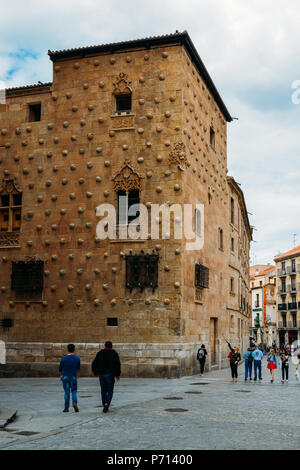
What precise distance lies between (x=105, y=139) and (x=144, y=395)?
1165 cm

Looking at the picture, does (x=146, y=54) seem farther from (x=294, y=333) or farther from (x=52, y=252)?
(x=294, y=333)

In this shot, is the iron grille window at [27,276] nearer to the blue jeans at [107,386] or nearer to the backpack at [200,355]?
the backpack at [200,355]

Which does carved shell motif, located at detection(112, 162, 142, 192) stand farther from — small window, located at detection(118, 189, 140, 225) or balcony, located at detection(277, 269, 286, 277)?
balcony, located at detection(277, 269, 286, 277)

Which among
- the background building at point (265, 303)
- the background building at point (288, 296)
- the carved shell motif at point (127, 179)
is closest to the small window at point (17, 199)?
the carved shell motif at point (127, 179)

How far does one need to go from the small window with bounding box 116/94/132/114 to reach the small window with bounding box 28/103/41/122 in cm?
392

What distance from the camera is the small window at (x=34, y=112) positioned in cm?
2478

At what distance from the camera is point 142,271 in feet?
70.9

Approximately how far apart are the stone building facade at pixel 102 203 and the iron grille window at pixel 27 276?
5 centimetres

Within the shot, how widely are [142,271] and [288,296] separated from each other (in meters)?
62.1

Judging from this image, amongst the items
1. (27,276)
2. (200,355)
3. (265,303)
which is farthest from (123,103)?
(265,303)


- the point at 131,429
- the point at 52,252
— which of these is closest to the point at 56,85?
the point at 52,252

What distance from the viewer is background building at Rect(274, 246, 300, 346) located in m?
77.5

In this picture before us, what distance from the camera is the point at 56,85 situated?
79.2 ft

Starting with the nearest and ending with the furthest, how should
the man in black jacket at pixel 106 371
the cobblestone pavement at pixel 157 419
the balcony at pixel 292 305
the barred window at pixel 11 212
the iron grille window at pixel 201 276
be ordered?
the cobblestone pavement at pixel 157 419
the man in black jacket at pixel 106 371
the iron grille window at pixel 201 276
the barred window at pixel 11 212
the balcony at pixel 292 305
